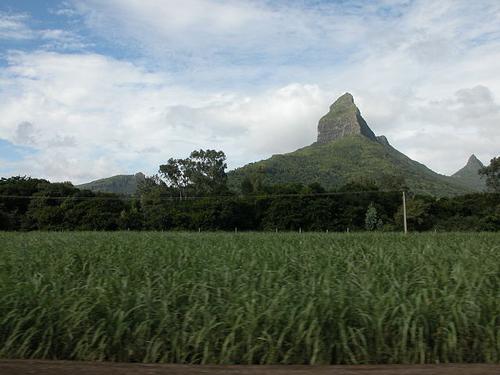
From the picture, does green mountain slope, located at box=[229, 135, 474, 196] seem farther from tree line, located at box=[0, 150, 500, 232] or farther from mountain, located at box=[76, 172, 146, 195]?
mountain, located at box=[76, 172, 146, 195]

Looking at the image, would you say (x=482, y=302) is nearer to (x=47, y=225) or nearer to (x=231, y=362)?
(x=231, y=362)

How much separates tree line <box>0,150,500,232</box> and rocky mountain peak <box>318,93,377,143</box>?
96.3 meters

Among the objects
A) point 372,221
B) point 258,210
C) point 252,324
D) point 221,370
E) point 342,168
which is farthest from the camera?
point 342,168

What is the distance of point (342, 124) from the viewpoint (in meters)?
162

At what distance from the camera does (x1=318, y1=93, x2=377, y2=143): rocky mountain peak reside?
15700 cm

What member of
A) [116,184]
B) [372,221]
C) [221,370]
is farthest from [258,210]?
[116,184]

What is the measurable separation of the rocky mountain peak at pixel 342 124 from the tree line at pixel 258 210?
96.3 meters

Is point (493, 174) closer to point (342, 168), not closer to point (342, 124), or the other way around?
point (342, 168)

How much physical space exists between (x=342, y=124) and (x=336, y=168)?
58133mm

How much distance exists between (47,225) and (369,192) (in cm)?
3858

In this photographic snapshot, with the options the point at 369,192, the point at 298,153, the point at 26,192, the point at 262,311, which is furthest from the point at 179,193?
the point at 262,311

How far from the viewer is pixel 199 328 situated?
457 centimetres

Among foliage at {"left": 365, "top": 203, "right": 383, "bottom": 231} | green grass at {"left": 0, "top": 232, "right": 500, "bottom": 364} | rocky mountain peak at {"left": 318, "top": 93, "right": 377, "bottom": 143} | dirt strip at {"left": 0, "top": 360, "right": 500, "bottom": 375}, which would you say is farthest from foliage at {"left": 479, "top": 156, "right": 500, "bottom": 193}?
rocky mountain peak at {"left": 318, "top": 93, "right": 377, "bottom": 143}

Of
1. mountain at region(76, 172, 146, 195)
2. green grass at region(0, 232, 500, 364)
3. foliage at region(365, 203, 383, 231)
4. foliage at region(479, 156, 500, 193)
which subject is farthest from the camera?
mountain at region(76, 172, 146, 195)
